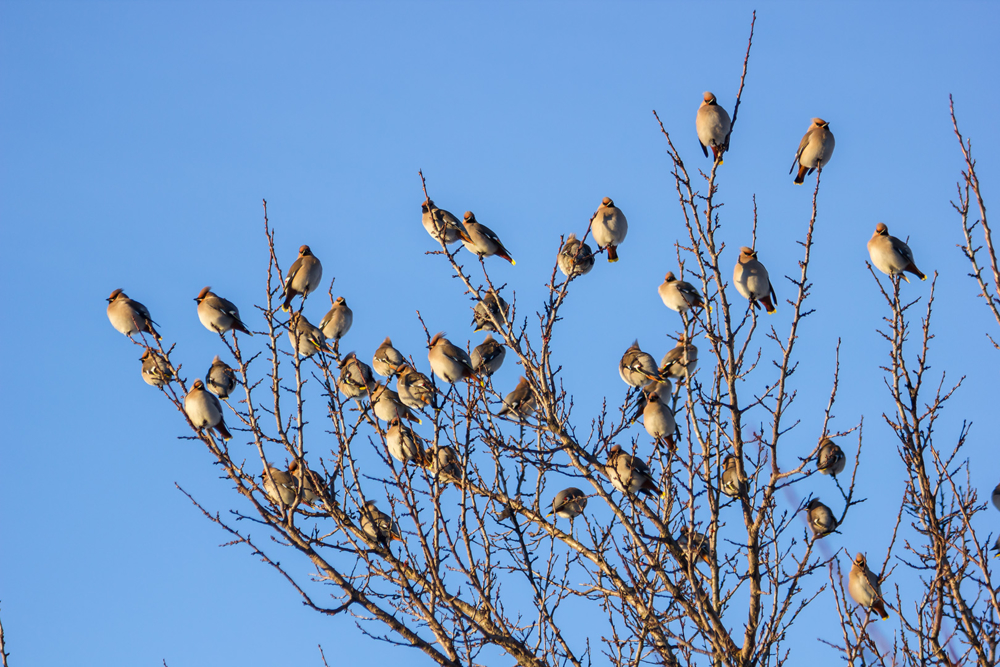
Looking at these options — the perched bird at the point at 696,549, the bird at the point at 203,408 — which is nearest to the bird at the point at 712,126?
the perched bird at the point at 696,549

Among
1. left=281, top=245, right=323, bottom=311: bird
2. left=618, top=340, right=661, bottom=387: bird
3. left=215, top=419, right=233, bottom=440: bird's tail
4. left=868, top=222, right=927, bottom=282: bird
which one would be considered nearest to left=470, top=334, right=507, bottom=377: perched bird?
left=618, top=340, right=661, bottom=387: bird

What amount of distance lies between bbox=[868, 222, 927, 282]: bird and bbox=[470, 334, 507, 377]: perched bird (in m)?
3.11

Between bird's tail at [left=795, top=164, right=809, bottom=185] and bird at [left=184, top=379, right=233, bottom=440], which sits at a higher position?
bird's tail at [left=795, top=164, right=809, bottom=185]

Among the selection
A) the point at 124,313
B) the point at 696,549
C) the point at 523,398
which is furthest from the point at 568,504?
the point at 124,313

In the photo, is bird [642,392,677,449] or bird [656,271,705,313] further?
bird [656,271,705,313]

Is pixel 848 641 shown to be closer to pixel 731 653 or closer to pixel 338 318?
pixel 731 653

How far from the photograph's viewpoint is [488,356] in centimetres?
862

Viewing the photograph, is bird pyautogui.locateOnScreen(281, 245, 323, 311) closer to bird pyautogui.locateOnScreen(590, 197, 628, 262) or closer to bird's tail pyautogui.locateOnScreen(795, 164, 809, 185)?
bird pyautogui.locateOnScreen(590, 197, 628, 262)

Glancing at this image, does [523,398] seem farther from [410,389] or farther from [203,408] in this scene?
[203,408]

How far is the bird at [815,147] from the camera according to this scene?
8547 mm

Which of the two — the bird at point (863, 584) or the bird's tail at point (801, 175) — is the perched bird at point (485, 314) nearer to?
the bird's tail at point (801, 175)

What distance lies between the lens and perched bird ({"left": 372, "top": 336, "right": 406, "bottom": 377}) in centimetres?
914

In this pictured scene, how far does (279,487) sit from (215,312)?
11.3ft

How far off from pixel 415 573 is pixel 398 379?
353 cm
